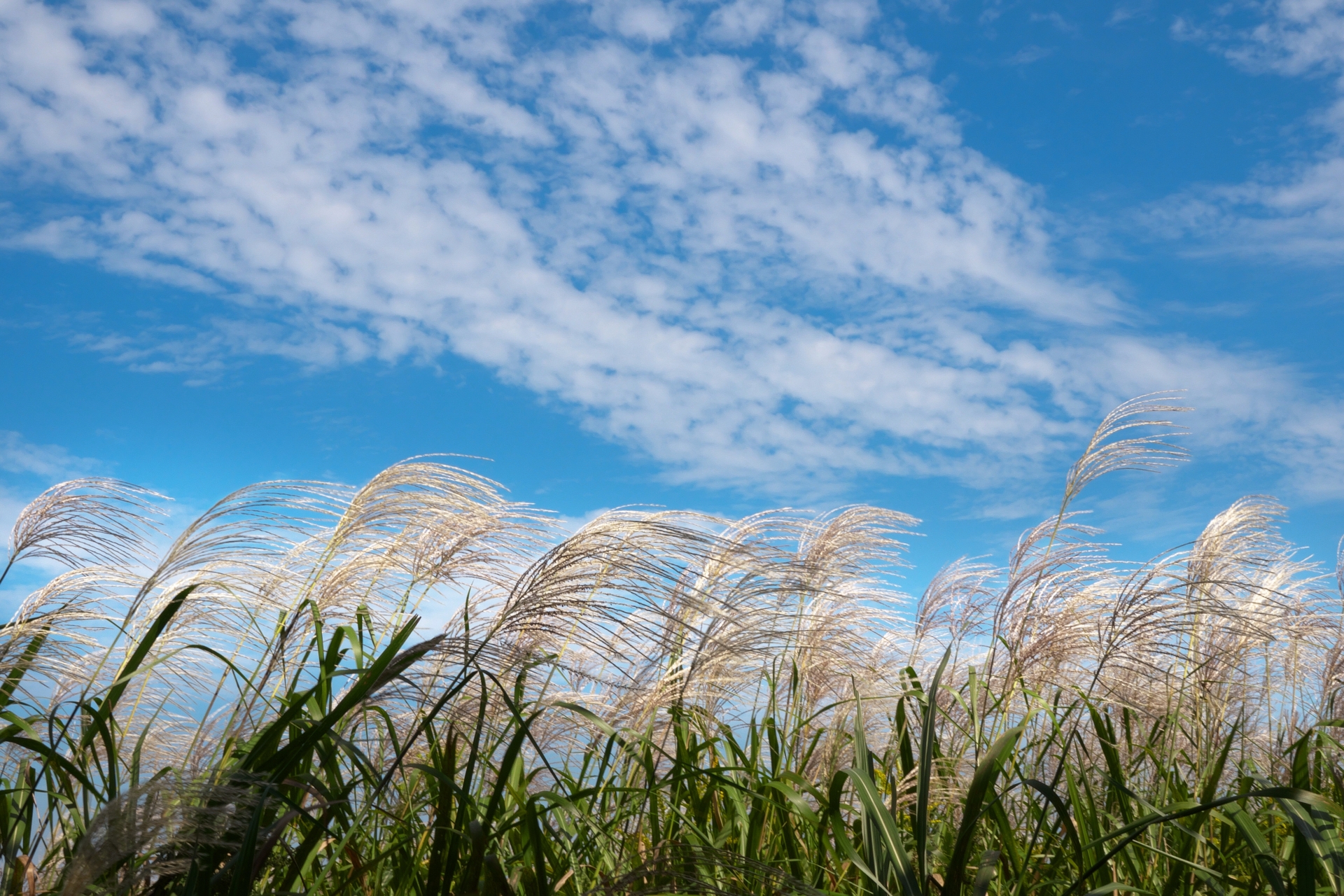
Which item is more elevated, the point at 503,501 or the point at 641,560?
the point at 503,501

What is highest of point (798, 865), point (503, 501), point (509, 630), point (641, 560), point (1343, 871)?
point (503, 501)

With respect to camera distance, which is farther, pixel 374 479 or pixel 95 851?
pixel 374 479

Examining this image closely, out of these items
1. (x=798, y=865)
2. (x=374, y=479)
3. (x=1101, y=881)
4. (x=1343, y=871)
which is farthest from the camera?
(x=374, y=479)

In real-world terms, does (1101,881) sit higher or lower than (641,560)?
lower

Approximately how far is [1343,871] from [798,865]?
4.07 ft

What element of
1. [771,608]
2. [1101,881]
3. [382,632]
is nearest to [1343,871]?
[1101,881]

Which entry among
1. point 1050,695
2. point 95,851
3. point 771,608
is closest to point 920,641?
point 1050,695

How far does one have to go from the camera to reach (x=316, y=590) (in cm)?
342

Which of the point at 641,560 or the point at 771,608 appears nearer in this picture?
the point at 641,560

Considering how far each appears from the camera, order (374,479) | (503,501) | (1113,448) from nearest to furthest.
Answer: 1. (503,501)
2. (374,479)
3. (1113,448)

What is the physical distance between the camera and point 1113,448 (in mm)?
4129

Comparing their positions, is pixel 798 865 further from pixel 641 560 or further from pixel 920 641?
pixel 920 641

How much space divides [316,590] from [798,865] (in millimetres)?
2050

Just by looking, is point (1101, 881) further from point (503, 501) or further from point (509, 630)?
point (503, 501)
